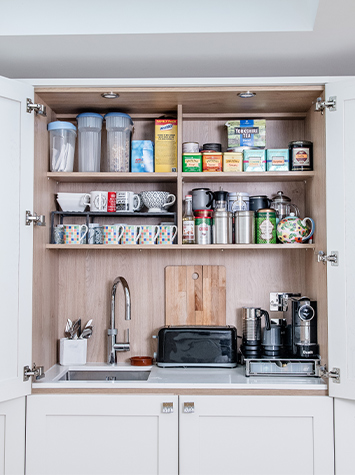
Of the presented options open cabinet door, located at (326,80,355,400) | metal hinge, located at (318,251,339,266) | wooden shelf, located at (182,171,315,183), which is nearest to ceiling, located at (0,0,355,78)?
open cabinet door, located at (326,80,355,400)

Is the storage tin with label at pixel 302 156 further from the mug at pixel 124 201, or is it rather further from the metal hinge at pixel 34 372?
the metal hinge at pixel 34 372

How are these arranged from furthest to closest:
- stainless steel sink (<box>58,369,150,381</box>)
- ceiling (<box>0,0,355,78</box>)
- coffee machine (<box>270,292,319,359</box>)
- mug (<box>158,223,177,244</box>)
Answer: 1. stainless steel sink (<box>58,369,150,381</box>)
2. mug (<box>158,223,177,244</box>)
3. coffee machine (<box>270,292,319,359</box>)
4. ceiling (<box>0,0,355,78</box>)

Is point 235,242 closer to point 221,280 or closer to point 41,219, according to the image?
point 221,280

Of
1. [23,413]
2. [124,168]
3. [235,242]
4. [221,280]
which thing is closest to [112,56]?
[124,168]

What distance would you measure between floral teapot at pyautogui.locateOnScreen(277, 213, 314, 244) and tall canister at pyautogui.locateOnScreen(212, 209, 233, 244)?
23cm

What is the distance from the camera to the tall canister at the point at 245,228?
7.38 feet

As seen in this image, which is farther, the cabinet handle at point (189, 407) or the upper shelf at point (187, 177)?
the upper shelf at point (187, 177)

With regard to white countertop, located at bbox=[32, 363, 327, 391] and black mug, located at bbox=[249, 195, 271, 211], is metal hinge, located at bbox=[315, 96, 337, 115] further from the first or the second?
white countertop, located at bbox=[32, 363, 327, 391]

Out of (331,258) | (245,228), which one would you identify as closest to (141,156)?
(245,228)

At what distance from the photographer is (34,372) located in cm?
203

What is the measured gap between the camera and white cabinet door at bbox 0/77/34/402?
1.94 m

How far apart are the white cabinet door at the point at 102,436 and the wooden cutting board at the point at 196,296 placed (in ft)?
1.78

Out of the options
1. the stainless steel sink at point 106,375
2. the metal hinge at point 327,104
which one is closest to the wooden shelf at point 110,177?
the metal hinge at point 327,104

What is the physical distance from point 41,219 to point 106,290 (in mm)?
582
